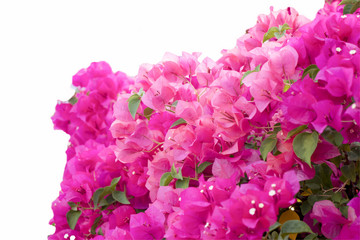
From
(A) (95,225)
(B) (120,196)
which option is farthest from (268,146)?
(A) (95,225)

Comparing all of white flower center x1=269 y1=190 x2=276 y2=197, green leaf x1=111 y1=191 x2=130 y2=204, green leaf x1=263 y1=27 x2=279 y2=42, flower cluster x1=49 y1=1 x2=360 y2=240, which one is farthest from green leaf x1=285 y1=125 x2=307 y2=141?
green leaf x1=111 y1=191 x2=130 y2=204

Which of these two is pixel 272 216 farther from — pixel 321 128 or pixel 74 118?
pixel 74 118

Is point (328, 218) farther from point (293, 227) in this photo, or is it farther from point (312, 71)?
point (312, 71)

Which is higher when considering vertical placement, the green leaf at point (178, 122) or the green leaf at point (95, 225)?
the green leaf at point (178, 122)

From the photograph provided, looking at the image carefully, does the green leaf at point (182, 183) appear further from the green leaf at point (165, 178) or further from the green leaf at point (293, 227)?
the green leaf at point (293, 227)

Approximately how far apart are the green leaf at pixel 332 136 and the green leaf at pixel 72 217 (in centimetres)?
69

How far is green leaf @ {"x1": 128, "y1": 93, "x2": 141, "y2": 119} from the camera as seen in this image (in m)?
1.02

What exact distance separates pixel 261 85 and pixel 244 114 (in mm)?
78

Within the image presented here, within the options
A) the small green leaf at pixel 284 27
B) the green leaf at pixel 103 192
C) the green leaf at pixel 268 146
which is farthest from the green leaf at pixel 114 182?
the small green leaf at pixel 284 27

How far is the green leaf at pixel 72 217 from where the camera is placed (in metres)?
1.19

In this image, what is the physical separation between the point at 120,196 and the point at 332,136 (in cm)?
56

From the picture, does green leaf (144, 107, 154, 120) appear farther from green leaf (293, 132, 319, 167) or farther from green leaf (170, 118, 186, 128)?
green leaf (293, 132, 319, 167)

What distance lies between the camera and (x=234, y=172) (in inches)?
36.3

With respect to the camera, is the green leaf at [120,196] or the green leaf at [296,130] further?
the green leaf at [120,196]
